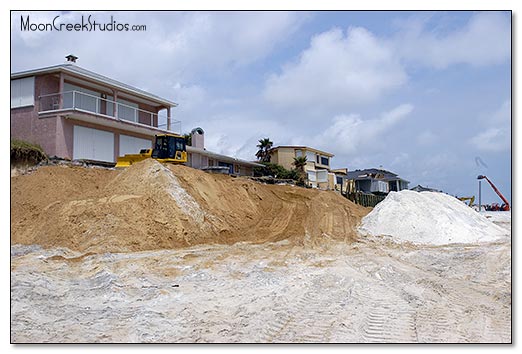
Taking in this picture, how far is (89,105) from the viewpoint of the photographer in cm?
2483

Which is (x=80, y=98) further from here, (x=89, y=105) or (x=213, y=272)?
(x=213, y=272)

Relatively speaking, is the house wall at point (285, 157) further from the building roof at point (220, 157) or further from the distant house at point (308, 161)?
the building roof at point (220, 157)

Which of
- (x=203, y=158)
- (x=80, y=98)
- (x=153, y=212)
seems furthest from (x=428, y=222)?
(x=203, y=158)

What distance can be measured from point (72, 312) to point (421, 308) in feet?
18.5

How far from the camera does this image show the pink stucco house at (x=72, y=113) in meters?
22.8

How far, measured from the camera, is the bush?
63.4 ft

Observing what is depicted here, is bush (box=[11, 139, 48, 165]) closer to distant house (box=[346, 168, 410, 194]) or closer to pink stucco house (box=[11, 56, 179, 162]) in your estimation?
pink stucco house (box=[11, 56, 179, 162])

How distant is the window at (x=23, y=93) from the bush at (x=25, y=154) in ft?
11.8

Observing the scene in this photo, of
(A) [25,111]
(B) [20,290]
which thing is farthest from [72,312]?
(A) [25,111]

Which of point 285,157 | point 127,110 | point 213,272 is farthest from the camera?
point 285,157

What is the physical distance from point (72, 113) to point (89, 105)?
2106 mm

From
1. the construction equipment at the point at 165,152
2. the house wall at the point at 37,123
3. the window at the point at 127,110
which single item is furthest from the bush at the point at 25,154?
the window at the point at 127,110

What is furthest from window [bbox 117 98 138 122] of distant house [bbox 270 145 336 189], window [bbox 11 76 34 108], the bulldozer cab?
distant house [bbox 270 145 336 189]

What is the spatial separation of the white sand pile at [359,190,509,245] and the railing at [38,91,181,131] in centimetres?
1534
